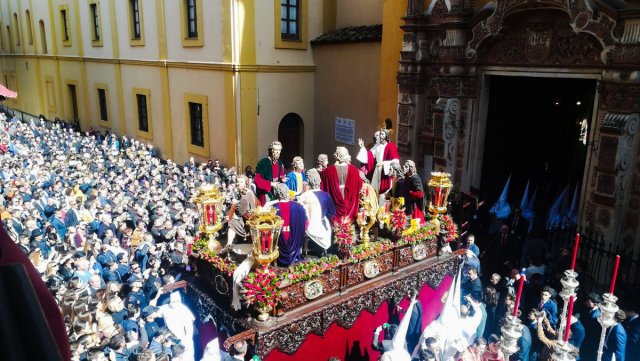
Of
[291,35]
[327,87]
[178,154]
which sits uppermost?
[291,35]

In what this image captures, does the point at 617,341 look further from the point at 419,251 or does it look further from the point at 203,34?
the point at 203,34

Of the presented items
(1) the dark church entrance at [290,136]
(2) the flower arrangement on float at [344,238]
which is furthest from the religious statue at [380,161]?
(1) the dark church entrance at [290,136]

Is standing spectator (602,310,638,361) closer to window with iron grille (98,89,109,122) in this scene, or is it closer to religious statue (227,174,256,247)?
religious statue (227,174,256,247)

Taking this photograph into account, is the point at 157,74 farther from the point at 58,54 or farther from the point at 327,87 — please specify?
the point at 58,54

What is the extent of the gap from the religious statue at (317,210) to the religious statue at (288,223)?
1.57 ft

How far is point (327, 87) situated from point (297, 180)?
9587 mm

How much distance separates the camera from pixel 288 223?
7.69 m

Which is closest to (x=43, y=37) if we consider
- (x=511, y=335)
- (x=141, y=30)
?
(x=141, y=30)

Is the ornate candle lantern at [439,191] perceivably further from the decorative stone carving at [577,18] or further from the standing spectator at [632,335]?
the decorative stone carving at [577,18]

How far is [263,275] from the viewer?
7.02 metres

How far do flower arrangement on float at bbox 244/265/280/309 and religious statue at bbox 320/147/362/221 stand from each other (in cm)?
221

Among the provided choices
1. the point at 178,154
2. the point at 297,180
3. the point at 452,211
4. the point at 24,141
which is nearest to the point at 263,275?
the point at 297,180

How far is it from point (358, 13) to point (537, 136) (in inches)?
299

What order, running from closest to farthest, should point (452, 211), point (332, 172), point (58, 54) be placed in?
point (332, 172)
point (452, 211)
point (58, 54)
